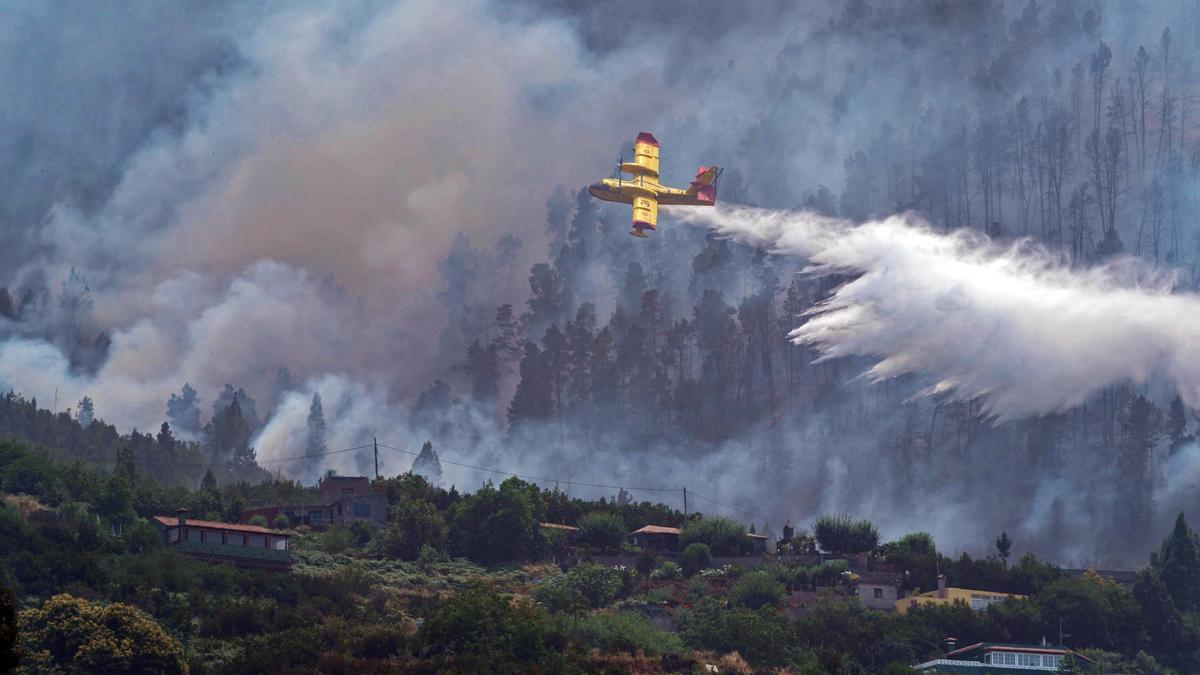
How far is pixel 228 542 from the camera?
414ft

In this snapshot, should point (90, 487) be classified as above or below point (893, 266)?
below

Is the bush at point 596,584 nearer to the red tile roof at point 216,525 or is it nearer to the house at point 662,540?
the house at point 662,540

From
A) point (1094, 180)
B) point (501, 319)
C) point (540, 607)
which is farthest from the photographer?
point (501, 319)

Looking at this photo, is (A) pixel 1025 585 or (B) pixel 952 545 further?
(B) pixel 952 545

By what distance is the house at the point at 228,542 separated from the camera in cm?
12494

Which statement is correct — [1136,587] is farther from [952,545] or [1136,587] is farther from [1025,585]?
[952,545]

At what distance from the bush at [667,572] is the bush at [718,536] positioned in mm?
4541

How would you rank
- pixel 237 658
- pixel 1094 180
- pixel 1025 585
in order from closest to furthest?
pixel 237 658
pixel 1025 585
pixel 1094 180

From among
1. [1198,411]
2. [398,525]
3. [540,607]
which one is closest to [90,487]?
[398,525]

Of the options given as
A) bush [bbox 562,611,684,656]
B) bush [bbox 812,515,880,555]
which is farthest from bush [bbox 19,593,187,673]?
bush [bbox 812,515,880,555]

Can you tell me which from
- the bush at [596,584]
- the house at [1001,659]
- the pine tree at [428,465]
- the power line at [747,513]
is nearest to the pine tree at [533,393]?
the pine tree at [428,465]

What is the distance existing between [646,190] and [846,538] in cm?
2397

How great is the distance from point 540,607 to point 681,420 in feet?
177

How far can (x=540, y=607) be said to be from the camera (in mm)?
120188
